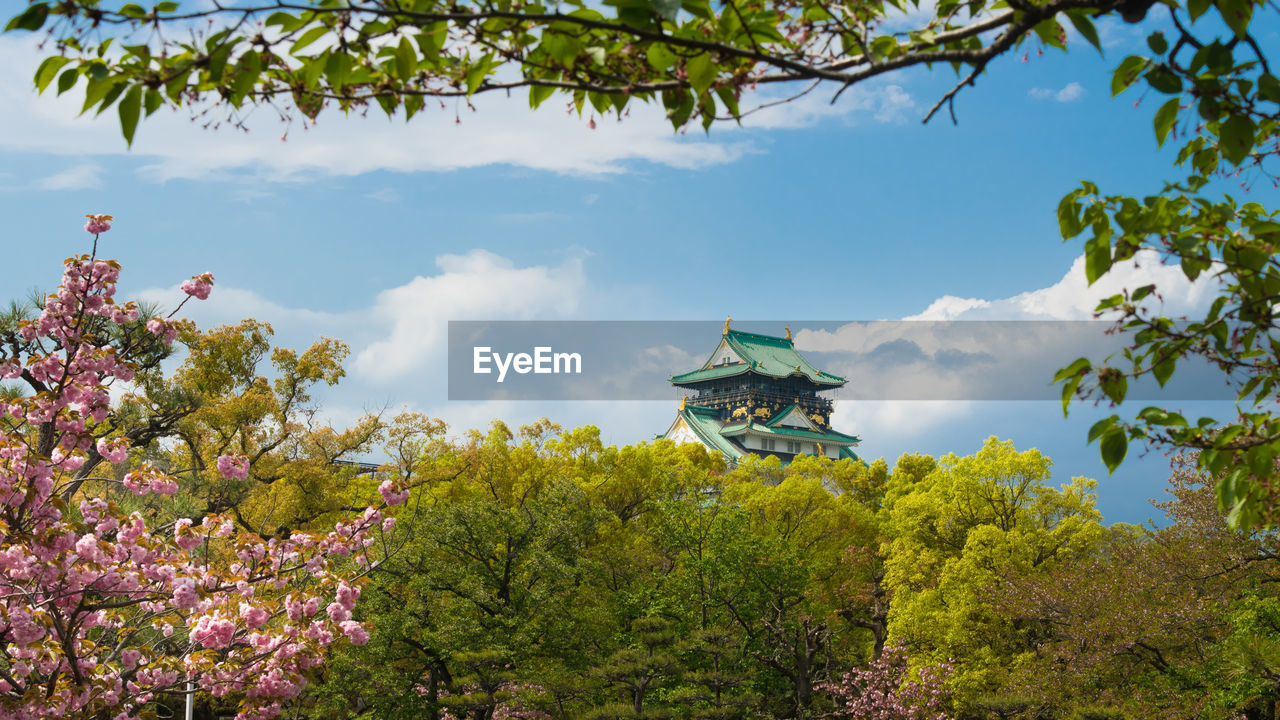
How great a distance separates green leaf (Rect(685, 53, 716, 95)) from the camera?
2160 millimetres

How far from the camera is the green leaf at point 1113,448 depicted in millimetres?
2724

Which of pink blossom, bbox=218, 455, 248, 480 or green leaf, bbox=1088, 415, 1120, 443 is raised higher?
green leaf, bbox=1088, 415, 1120, 443

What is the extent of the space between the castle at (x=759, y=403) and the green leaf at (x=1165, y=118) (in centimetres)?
3518

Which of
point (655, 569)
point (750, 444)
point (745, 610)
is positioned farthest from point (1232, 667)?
point (750, 444)

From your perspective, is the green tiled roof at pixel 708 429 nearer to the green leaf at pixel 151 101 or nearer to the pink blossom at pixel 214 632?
the pink blossom at pixel 214 632

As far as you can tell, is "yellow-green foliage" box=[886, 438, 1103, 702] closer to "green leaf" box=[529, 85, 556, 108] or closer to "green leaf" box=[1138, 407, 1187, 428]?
"green leaf" box=[1138, 407, 1187, 428]

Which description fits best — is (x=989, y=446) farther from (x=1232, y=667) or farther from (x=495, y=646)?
(x=495, y=646)

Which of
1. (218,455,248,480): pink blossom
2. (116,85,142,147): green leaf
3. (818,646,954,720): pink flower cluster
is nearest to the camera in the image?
(116,85,142,147): green leaf

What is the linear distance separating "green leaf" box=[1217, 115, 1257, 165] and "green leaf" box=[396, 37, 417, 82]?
90.3 inches

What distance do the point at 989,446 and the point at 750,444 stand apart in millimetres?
22243

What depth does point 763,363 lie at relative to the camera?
43.8 m

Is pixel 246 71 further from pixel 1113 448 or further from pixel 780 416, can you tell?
pixel 780 416

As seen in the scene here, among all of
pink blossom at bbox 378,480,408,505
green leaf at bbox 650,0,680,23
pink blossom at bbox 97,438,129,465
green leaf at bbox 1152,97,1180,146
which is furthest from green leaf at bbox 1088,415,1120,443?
pink blossom at bbox 97,438,129,465

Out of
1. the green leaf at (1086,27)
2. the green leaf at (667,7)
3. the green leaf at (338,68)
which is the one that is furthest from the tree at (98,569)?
the green leaf at (1086,27)
